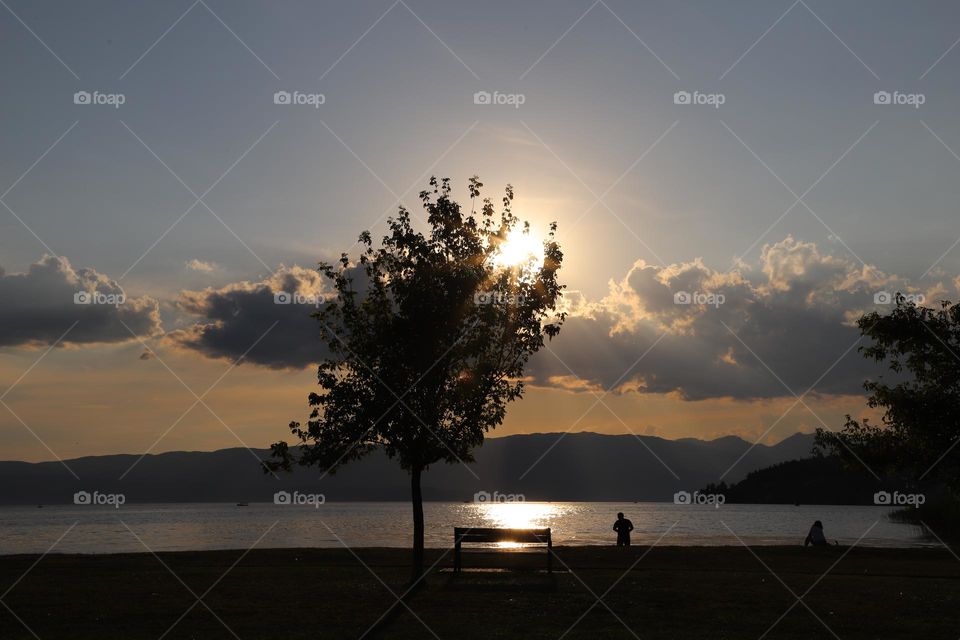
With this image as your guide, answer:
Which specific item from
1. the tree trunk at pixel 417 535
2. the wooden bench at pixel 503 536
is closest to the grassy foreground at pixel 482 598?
the tree trunk at pixel 417 535

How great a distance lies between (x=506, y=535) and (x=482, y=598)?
18.2 ft

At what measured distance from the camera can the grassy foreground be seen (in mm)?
16953

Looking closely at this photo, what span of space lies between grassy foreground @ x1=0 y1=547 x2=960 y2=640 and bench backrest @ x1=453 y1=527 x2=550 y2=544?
102 centimetres

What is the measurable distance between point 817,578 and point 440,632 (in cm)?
1406

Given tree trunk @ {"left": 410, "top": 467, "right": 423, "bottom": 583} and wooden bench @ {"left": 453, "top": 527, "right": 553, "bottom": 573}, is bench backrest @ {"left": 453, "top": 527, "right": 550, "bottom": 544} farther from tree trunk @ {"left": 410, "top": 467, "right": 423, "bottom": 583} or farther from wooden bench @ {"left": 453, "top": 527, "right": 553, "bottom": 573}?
tree trunk @ {"left": 410, "top": 467, "right": 423, "bottom": 583}

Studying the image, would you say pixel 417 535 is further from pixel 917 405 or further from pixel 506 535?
pixel 917 405

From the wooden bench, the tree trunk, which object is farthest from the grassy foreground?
the wooden bench

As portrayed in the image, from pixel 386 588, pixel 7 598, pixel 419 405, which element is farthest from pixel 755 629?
pixel 7 598

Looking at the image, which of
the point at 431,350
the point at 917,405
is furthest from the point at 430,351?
the point at 917,405

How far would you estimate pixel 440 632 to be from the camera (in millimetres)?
16594

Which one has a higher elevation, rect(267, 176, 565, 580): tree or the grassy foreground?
rect(267, 176, 565, 580): tree

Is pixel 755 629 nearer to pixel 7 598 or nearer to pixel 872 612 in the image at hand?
pixel 872 612

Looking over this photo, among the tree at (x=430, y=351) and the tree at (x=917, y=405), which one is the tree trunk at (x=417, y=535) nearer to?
the tree at (x=430, y=351)

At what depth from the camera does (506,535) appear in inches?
1052
